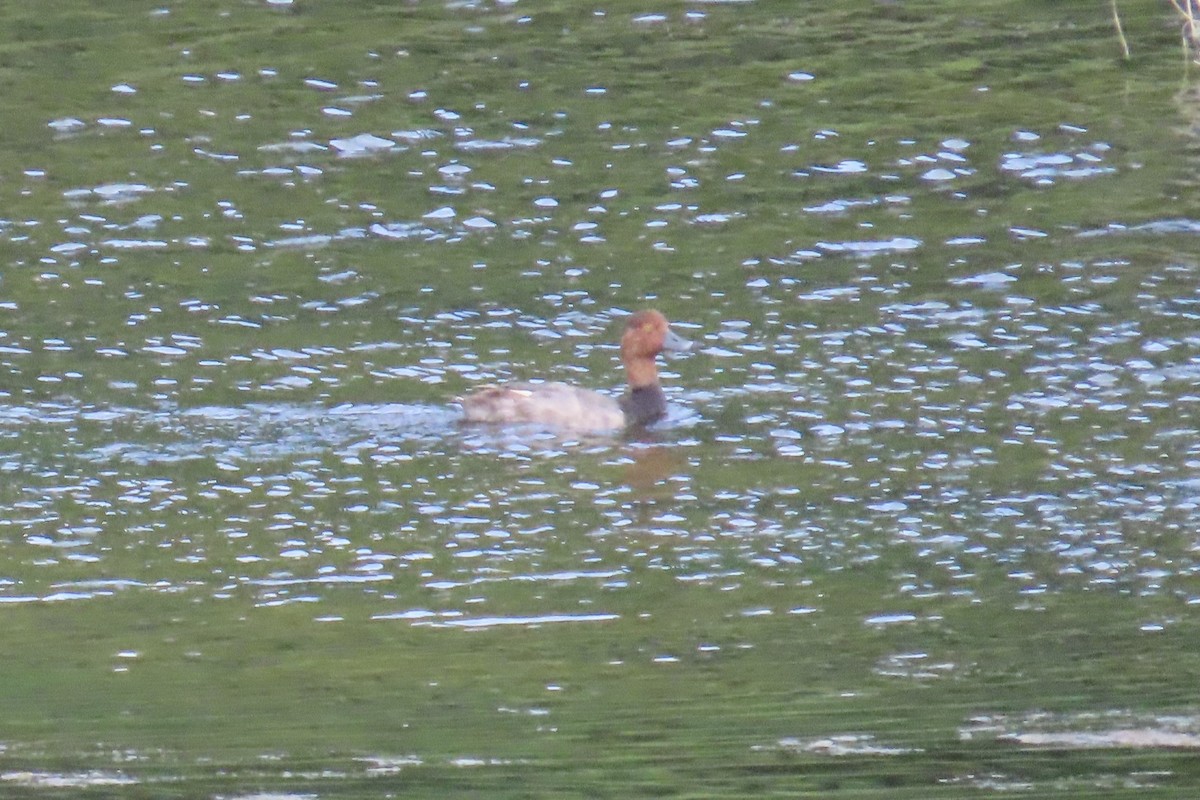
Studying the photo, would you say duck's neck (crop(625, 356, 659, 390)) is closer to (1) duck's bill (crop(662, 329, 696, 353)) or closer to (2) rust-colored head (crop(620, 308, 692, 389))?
(2) rust-colored head (crop(620, 308, 692, 389))

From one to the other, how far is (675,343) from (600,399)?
2.40ft

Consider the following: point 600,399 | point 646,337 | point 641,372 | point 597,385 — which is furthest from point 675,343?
point 597,385

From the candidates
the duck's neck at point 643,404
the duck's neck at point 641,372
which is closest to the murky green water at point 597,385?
the duck's neck at point 643,404

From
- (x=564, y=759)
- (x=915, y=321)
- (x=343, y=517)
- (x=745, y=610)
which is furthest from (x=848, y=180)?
(x=564, y=759)

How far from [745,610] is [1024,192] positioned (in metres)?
8.50

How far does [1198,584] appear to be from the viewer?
32.8 feet

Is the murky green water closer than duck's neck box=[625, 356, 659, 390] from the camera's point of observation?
Yes

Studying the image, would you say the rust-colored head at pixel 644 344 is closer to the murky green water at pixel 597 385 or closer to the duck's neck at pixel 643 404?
the duck's neck at pixel 643 404

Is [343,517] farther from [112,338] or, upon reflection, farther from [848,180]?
[848,180]

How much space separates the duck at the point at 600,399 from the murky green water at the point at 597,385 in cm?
22

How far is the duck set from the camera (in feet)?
45.1

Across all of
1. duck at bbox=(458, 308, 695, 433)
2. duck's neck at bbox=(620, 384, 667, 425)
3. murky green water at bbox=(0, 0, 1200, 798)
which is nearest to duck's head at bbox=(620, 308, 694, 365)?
duck at bbox=(458, 308, 695, 433)

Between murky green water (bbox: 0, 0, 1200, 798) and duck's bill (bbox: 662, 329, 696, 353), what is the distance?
0.29 meters

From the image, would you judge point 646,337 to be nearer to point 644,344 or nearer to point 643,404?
point 644,344
